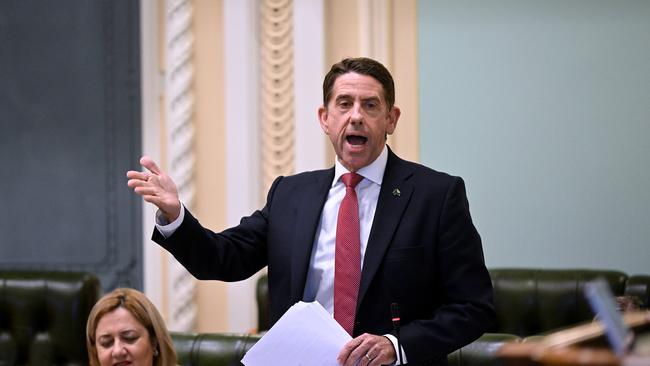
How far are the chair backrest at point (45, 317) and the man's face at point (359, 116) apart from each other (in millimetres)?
1728

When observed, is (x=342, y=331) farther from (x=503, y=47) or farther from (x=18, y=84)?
(x=18, y=84)

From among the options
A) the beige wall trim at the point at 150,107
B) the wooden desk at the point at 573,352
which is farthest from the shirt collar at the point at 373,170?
the beige wall trim at the point at 150,107

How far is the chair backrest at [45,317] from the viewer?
403 cm

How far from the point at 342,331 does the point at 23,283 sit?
80.2 inches

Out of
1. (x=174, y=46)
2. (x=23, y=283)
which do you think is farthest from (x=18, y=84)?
(x=23, y=283)

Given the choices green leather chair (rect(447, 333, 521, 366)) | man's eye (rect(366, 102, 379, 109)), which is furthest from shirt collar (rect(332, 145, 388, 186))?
green leather chair (rect(447, 333, 521, 366))

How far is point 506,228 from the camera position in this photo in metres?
5.03

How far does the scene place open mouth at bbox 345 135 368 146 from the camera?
8.80ft

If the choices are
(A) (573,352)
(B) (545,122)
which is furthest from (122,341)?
(B) (545,122)

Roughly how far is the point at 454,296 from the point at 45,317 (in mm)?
2046

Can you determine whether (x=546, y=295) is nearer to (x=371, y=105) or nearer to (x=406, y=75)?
(x=406, y=75)

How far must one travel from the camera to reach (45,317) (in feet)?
13.4

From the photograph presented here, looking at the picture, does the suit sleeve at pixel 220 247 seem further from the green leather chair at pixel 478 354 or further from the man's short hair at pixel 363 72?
the green leather chair at pixel 478 354

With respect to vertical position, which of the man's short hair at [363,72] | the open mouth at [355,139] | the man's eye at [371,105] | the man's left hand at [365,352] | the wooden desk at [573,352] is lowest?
the man's left hand at [365,352]
